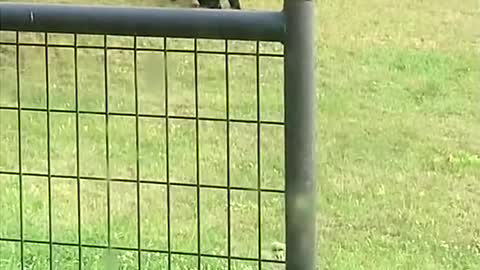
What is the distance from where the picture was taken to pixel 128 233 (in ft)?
13.4

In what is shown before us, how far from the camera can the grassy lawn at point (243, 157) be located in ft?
12.2

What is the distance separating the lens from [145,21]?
2227 mm

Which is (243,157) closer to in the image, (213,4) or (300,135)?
(213,4)

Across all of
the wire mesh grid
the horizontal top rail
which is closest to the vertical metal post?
the horizontal top rail

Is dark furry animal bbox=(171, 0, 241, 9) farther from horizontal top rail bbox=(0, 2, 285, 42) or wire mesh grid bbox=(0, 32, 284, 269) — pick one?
horizontal top rail bbox=(0, 2, 285, 42)

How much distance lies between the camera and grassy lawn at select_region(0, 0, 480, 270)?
371 cm

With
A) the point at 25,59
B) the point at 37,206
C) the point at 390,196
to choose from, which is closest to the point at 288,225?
the point at 37,206

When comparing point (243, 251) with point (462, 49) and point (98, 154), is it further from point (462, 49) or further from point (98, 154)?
point (462, 49)

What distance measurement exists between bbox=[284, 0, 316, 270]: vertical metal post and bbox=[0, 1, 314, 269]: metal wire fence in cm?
6

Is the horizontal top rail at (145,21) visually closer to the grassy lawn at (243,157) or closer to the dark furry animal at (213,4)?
the grassy lawn at (243,157)

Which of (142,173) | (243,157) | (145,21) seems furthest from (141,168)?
(145,21)

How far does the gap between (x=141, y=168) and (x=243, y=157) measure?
2.72 feet

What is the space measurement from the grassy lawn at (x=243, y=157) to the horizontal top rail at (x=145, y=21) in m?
0.24

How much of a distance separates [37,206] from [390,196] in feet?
5.36
